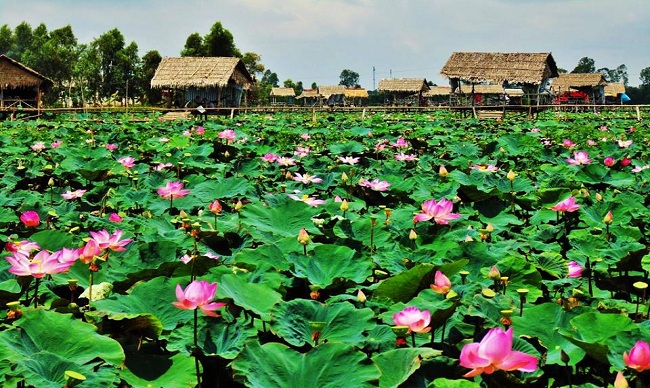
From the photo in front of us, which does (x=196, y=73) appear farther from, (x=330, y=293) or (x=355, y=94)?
(x=355, y=94)

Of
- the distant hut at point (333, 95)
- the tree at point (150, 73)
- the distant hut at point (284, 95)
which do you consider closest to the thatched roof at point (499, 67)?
the tree at point (150, 73)

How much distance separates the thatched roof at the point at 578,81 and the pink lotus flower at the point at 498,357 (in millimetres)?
47681

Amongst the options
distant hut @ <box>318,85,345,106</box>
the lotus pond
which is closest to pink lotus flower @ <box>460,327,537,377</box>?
the lotus pond

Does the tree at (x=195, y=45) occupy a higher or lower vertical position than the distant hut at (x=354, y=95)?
higher

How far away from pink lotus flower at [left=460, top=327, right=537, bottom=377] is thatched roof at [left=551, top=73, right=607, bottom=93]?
47681 mm

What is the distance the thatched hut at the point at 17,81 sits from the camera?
24.6 metres

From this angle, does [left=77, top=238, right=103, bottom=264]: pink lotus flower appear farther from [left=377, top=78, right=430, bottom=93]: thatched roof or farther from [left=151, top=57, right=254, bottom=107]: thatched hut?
[left=377, top=78, right=430, bottom=93]: thatched roof

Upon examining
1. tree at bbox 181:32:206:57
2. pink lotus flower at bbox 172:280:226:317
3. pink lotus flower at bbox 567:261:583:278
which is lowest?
pink lotus flower at bbox 567:261:583:278

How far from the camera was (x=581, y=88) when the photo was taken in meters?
46.8

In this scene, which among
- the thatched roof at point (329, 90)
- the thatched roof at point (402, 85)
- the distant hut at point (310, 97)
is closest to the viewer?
the thatched roof at point (402, 85)

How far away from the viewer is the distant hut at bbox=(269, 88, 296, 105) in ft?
198

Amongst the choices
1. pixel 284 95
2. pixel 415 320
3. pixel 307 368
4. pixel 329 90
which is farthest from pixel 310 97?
pixel 307 368

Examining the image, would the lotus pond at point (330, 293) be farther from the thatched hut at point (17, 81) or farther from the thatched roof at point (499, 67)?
the thatched roof at point (499, 67)

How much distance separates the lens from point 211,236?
1.78 metres
